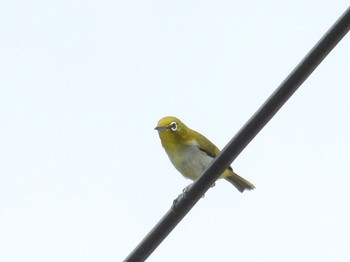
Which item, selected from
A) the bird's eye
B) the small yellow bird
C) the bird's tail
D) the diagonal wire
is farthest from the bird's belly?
the diagonal wire

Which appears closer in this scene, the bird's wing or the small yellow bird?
the small yellow bird

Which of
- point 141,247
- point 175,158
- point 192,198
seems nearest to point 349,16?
point 192,198

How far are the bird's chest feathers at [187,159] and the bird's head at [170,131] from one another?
0.09 m

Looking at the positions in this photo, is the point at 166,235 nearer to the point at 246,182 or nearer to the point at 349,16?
the point at 349,16

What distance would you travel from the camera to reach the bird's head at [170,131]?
10.6 m

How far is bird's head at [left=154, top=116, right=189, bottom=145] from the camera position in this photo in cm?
1058

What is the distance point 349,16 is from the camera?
452 centimetres

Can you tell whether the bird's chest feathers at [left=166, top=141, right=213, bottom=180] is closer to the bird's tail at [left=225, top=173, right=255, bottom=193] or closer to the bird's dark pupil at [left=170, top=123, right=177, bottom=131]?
the bird's dark pupil at [left=170, top=123, right=177, bottom=131]

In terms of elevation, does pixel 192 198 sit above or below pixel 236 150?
below

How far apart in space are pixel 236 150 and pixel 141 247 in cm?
79

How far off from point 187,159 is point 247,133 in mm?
5746

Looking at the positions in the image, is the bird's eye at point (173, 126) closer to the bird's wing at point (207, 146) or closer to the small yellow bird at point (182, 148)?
the small yellow bird at point (182, 148)

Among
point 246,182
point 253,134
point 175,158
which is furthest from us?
point 246,182

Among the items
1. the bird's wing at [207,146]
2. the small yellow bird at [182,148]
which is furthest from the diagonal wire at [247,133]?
the bird's wing at [207,146]
